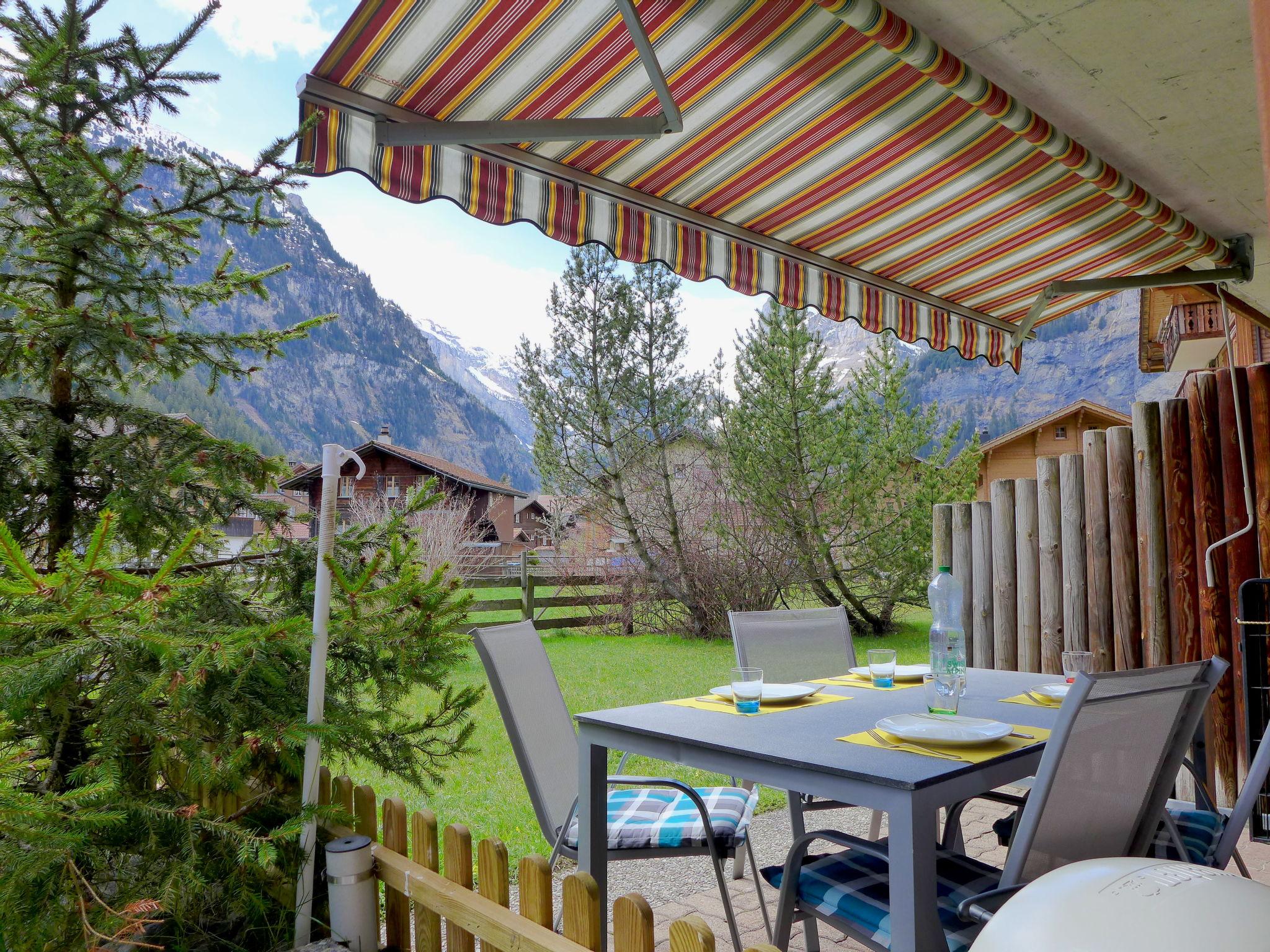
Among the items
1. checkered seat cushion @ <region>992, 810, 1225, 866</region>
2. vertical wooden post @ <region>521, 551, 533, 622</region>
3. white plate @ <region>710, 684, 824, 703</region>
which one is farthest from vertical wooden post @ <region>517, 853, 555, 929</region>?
vertical wooden post @ <region>521, 551, 533, 622</region>

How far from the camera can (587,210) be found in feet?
8.50

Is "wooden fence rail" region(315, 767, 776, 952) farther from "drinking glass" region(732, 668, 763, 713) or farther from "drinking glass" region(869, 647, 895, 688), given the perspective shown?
"drinking glass" region(869, 647, 895, 688)

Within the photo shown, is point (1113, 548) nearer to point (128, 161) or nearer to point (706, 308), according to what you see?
point (128, 161)

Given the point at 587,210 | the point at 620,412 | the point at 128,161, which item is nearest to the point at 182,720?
the point at 128,161

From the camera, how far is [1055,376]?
73.5m

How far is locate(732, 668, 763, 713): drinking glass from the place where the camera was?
229 cm

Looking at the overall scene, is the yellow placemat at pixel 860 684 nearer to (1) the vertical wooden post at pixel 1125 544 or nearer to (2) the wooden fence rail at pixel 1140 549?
(2) the wooden fence rail at pixel 1140 549

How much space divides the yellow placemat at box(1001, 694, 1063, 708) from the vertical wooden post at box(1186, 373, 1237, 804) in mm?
1706

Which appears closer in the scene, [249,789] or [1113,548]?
[249,789]

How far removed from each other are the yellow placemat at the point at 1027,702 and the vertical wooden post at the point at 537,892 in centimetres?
148

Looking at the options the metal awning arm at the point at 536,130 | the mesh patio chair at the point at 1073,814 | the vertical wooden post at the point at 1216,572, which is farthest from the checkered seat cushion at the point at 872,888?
the vertical wooden post at the point at 1216,572

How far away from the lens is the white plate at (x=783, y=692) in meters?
2.47

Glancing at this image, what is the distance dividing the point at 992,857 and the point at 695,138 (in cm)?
284

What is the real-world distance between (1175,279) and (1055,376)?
7864 cm
